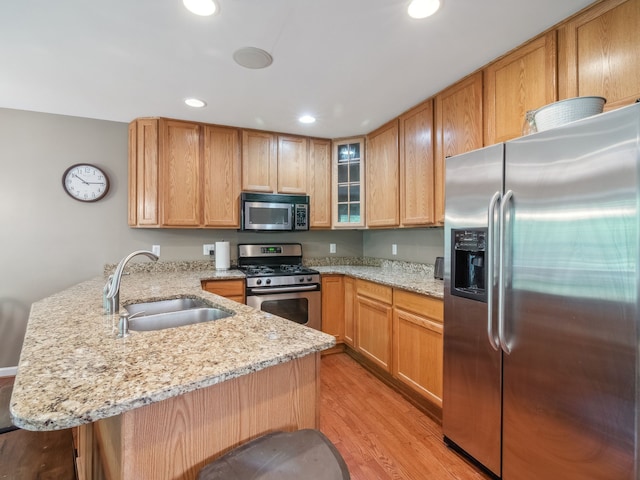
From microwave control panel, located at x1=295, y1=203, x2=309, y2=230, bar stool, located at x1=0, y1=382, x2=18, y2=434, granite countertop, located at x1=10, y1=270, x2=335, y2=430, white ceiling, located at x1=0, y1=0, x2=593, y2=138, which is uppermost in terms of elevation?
white ceiling, located at x1=0, y1=0, x2=593, y2=138

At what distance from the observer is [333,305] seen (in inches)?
130

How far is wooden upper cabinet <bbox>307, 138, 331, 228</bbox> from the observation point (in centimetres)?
355

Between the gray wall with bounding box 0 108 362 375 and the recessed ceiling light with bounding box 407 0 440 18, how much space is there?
287cm

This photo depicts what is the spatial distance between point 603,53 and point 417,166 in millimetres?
1316

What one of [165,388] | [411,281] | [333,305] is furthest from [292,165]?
[165,388]

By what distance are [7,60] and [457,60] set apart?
293 cm

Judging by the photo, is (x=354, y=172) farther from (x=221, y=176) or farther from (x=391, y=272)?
(x=221, y=176)

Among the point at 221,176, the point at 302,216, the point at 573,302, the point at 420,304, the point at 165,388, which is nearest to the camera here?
the point at 165,388

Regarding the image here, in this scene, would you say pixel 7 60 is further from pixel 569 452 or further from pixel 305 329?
pixel 569 452

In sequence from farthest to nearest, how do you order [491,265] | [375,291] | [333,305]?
[333,305], [375,291], [491,265]

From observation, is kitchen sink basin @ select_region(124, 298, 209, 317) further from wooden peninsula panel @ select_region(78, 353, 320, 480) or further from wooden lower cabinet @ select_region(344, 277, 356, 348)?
wooden lower cabinet @ select_region(344, 277, 356, 348)

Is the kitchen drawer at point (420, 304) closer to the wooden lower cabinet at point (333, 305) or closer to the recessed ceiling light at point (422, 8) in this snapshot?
the wooden lower cabinet at point (333, 305)

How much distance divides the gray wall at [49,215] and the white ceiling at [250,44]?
0.25 m

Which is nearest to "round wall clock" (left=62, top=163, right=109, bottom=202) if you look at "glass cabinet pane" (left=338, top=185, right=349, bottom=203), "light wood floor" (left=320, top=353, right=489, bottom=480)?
"glass cabinet pane" (left=338, top=185, right=349, bottom=203)
